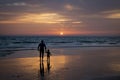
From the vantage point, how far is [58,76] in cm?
1455

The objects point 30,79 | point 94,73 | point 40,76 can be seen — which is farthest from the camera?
point 94,73

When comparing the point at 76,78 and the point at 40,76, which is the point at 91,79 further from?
the point at 40,76

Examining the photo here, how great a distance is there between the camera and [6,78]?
14.2 meters

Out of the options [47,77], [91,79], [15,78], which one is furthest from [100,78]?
[15,78]

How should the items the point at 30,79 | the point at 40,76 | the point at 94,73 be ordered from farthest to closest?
the point at 94,73 → the point at 40,76 → the point at 30,79

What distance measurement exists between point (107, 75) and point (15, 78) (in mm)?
6062

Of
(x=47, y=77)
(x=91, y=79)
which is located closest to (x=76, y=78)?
(x=91, y=79)

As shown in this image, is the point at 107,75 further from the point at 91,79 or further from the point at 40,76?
the point at 40,76

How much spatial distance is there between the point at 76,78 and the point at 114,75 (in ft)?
9.42

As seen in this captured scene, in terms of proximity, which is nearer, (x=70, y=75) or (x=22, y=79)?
(x=22, y=79)

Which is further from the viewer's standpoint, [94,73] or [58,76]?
[94,73]

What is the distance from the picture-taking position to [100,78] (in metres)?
14.2

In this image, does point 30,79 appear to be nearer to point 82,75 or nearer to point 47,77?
point 47,77

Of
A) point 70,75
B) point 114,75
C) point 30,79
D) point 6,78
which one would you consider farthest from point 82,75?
point 6,78
